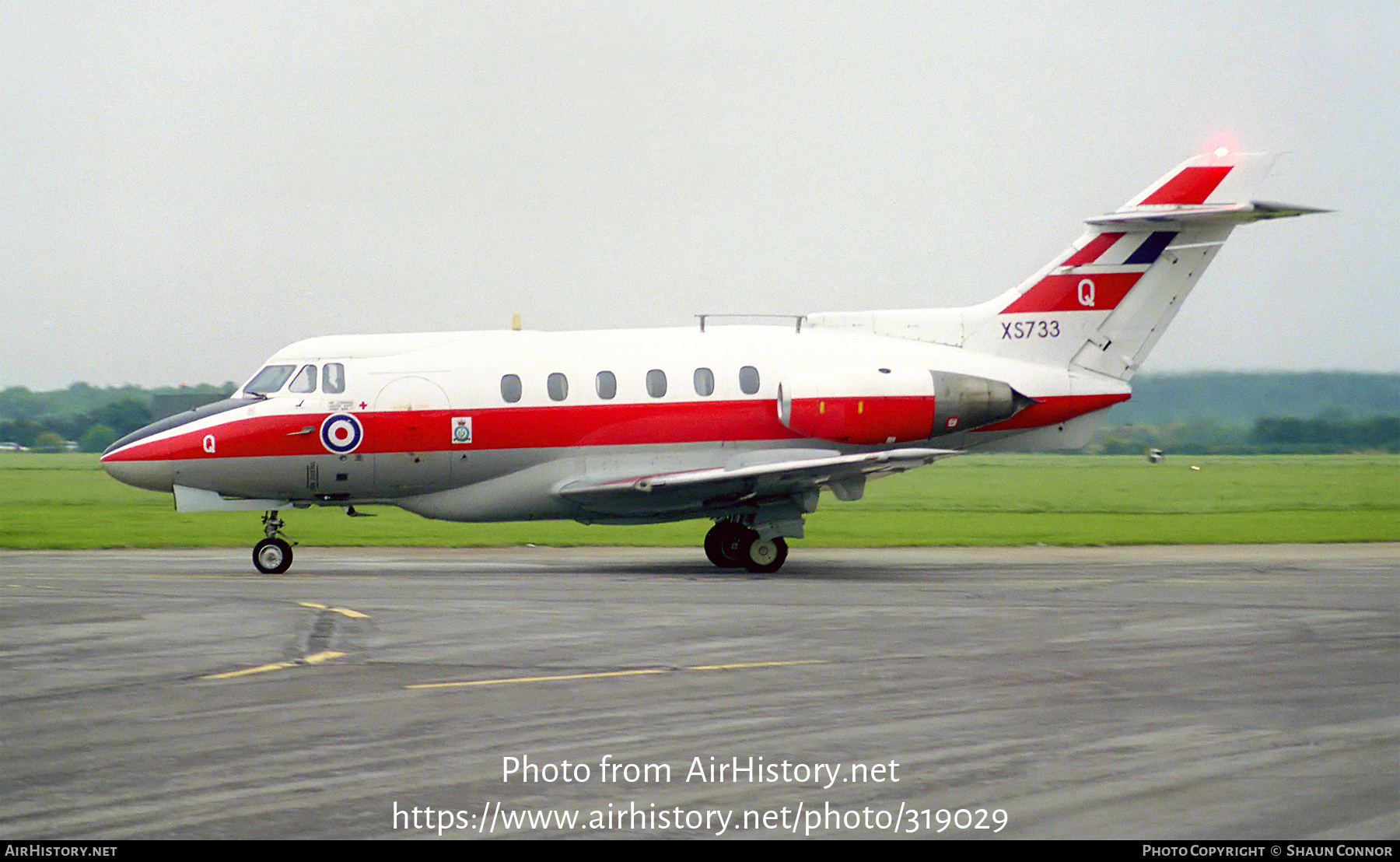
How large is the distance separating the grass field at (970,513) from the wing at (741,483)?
6.62 metres

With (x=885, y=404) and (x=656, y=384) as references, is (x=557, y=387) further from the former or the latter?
(x=885, y=404)

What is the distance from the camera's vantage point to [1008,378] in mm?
23688

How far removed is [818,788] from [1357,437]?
39.3 metres

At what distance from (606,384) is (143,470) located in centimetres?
713

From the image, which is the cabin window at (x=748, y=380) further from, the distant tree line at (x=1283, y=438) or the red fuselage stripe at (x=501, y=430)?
the distant tree line at (x=1283, y=438)

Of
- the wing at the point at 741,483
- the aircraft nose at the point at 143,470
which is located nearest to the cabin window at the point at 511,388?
the wing at the point at 741,483

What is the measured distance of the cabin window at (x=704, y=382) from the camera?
22.7m

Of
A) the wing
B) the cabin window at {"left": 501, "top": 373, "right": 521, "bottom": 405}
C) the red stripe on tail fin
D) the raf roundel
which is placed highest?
the red stripe on tail fin

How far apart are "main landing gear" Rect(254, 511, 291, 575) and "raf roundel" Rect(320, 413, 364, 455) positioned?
4.73 feet

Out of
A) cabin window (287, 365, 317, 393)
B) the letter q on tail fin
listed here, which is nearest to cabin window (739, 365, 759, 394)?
the letter q on tail fin

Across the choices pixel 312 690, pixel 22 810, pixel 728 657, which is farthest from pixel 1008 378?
pixel 22 810

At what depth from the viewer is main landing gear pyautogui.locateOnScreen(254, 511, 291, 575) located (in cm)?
2141

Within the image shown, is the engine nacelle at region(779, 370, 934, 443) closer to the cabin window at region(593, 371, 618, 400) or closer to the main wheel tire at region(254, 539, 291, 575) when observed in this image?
the cabin window at region(593, 371, 618, 400)
